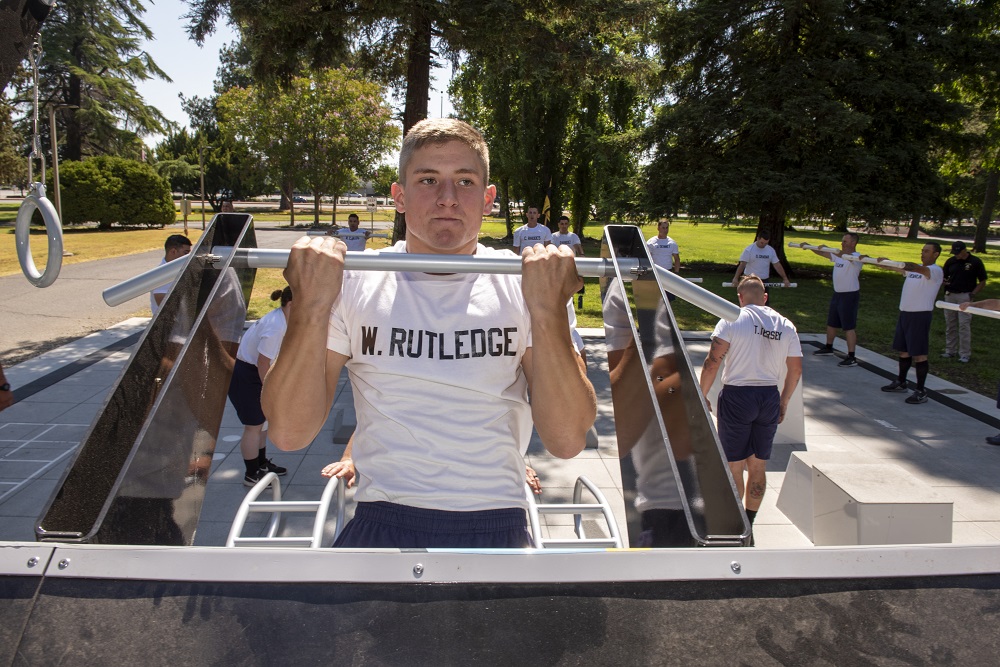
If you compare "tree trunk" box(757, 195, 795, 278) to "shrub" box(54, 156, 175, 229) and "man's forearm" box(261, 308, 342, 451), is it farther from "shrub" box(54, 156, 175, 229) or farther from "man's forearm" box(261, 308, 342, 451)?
"shrub" box(54, 156, 175, 229)

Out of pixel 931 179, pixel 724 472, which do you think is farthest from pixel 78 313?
pixel 931 179

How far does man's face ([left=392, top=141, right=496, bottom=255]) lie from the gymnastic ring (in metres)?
1.27

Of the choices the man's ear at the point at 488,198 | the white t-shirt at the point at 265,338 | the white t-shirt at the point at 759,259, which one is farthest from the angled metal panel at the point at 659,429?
the white t-shirt at the point at 759,259

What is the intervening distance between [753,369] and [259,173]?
4048 cm

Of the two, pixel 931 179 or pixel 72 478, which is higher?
pixel 931 179

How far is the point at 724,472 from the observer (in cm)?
135

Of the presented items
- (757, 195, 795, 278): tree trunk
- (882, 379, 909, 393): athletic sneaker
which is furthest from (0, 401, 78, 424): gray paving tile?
Answer: (757, 195, 795, 278): tree trunk

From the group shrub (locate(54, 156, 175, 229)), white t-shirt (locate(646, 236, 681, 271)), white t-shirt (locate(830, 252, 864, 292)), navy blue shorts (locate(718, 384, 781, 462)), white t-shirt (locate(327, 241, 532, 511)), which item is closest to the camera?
white t-shirt (locate(327, 241, 532, 511))

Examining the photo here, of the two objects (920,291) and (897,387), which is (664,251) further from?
(920,291)

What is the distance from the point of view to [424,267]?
5.36 ft

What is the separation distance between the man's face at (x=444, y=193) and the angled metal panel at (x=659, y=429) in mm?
445

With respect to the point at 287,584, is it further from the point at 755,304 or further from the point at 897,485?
the point at 755,304

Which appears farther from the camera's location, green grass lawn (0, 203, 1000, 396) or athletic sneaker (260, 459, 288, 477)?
green grass lawn (0, 203, 1000, 396)

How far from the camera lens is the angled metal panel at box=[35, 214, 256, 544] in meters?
1.28
